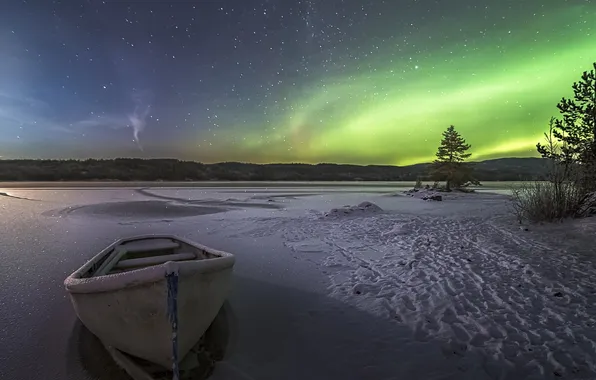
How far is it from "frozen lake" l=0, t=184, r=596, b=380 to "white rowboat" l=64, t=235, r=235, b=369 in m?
0.55

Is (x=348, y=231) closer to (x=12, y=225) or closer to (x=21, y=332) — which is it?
(x=21, y=332)

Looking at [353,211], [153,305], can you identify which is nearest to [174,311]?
[153,305]

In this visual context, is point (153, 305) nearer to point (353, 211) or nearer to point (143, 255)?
point (143, 255)

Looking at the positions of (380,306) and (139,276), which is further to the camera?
(380,306)

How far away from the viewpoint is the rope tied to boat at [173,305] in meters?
3.12

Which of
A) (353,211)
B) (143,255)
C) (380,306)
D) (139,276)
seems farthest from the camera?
(353,211)

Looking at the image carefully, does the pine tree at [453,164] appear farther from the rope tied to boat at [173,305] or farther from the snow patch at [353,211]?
the rope tied to boat at [173,305]

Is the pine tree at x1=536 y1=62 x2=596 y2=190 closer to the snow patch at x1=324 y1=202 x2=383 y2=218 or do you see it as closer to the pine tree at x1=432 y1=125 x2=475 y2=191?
the snow patch at x1=324 y1=202 x2=383 y2=218

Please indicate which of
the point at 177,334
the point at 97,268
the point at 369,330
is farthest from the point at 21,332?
the point at 369,330

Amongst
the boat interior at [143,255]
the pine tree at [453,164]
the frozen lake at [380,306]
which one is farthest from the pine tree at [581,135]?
the pine tree at [453,164]

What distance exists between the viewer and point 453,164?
33.6m

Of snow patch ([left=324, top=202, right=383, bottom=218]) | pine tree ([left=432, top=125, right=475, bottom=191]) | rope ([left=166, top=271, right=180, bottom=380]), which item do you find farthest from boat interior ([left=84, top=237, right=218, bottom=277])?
pine tree ([left=432, top=125, right=475, bottom=191])

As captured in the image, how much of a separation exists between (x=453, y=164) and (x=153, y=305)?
35.6 m

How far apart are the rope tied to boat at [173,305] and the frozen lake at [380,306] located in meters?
0.52
